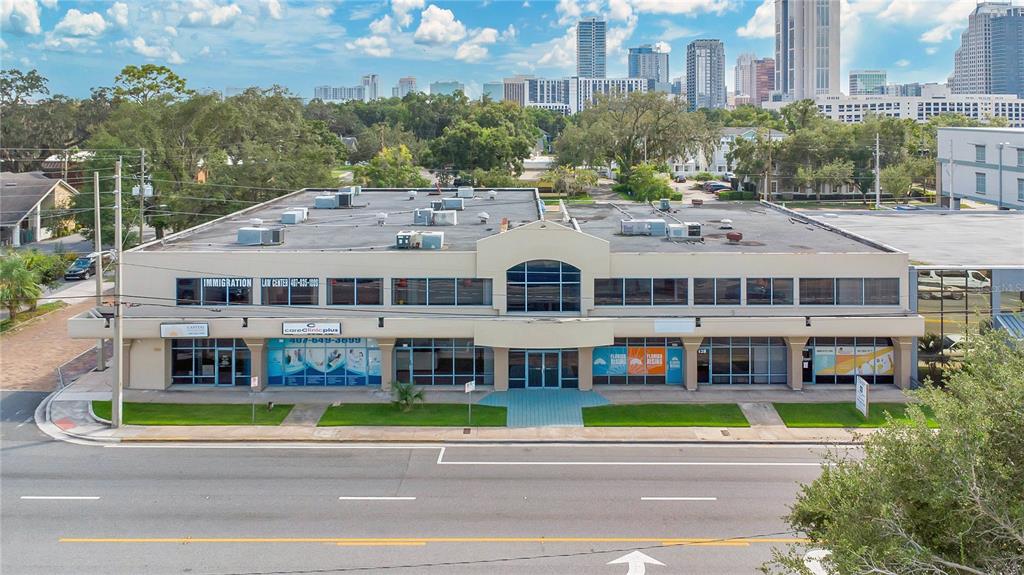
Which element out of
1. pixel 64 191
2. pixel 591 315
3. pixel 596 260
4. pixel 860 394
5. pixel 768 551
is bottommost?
pixel 768 551

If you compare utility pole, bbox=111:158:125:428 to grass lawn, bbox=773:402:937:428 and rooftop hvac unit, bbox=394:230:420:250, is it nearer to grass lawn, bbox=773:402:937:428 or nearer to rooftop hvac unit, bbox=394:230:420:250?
rooftop hvac unit, bbox=394:230:420:250

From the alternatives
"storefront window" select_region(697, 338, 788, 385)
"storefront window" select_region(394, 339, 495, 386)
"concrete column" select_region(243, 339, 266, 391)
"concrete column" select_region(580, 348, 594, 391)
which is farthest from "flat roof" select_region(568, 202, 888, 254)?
"concrete column" select_region(243, 339, 266, 391)

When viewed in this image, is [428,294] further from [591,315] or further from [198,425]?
[198,425]

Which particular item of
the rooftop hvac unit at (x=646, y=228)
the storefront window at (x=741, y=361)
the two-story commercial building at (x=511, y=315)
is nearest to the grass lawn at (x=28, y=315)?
the two-story commercial building at (x=511, y=315)

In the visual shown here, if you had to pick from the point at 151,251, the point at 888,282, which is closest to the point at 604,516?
the point at 888,282

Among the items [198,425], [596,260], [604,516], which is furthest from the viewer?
[596,260]

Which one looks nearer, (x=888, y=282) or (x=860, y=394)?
(x=860, y=394)

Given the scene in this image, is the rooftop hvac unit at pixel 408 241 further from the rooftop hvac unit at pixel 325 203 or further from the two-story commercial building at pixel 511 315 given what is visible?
the rooftop hvac unit at pixel 325 203
